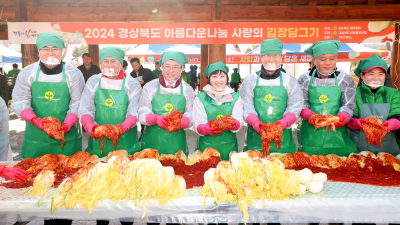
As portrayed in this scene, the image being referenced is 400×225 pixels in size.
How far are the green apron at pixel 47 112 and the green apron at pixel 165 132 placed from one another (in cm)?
110

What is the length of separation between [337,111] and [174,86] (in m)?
2.17

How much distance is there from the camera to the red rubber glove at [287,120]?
3.39 meters

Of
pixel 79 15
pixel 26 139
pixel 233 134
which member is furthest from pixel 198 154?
pixel 79 15

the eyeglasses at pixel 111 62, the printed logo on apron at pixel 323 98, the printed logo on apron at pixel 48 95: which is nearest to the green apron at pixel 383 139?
the printed logo on apron at pixel 323 98

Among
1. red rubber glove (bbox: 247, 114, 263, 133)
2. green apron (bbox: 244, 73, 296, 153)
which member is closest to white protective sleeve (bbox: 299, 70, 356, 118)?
green apron (bbox: 244, 73, 296, 153)

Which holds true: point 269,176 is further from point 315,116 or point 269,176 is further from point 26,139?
point 26,139

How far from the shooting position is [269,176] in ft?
7.71

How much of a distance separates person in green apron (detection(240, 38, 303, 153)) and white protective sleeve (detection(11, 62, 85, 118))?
222 cm

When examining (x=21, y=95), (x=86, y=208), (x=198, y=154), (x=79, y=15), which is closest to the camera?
(x=86, y=208)

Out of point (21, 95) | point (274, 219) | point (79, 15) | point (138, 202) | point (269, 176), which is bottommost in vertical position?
point (274, 219)

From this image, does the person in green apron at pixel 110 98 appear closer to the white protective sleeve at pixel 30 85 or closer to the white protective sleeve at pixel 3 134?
the white protective sleeve at pixel 30 85

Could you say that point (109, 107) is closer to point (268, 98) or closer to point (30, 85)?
point (30, 85)

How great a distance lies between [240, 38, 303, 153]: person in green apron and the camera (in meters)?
3.59

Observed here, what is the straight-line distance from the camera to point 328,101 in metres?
3.68
